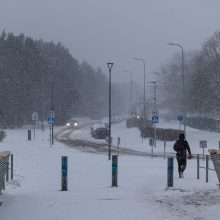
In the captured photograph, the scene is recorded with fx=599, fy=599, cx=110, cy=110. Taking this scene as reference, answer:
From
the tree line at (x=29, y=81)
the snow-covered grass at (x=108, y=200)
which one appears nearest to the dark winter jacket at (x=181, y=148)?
the snow-covered grass at (x=108, y=200)

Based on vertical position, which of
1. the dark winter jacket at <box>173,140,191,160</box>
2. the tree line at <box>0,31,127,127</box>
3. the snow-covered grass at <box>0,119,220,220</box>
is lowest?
the snow-covered grass at <box>0,119,220,220</box>

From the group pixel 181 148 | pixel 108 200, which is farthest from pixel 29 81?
pixel 108 200

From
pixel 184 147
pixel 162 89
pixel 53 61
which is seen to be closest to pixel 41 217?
pixel 184 147

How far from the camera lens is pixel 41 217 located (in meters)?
10.6

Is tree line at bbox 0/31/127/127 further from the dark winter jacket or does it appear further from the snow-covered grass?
the snow-covered grass

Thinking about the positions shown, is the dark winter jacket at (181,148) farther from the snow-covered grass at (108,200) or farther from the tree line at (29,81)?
the tree line at (29,81)

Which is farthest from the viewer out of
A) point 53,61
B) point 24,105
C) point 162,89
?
point 162,89

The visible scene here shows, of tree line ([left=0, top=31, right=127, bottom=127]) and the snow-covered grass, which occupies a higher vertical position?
tree line ([left=0, top=31, right=127, bottom=127])

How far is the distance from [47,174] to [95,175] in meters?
2.10

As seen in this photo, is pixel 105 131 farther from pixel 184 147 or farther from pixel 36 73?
pixel 184 147

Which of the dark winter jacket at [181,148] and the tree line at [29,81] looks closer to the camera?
the dark winter jacket at [181,148]

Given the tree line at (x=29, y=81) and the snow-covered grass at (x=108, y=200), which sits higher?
the tree line at (x=29, y=81)

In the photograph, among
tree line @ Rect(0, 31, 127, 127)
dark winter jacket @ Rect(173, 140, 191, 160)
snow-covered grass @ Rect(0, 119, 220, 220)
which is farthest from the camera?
tree line @ Rect(0, 31, 127, 127)

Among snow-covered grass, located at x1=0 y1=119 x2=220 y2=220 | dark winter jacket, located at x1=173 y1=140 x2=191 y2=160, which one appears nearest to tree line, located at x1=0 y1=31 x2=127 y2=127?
dark winter jacket, located at x1=173 y1=140 x2=191 y2=160
